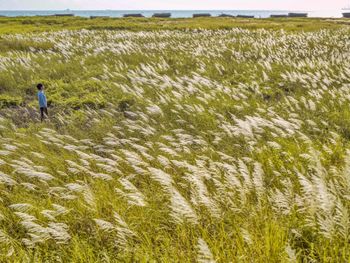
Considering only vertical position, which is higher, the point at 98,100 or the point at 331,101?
the point at 331,101

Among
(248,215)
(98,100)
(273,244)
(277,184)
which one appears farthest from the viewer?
(98,100)

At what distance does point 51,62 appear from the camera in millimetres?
14266

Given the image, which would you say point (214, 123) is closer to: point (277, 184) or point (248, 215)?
point (277, 184)

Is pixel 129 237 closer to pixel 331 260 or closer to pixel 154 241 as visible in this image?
pixel 154 241

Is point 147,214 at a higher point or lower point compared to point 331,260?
lower

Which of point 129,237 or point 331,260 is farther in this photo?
point 129,237

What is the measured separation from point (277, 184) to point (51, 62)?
12593 millimetres

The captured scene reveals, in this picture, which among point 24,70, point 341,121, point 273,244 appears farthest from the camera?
point 24,70

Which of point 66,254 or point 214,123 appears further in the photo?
point 214,123

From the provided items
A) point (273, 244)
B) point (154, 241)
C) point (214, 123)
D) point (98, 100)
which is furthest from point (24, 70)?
point (273, 244)

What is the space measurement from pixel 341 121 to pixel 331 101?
27.0 inches

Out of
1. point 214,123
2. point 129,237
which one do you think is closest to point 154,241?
point 129,237

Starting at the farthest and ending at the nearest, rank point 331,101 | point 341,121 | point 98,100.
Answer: point 98,100 < point 331,101 < point 341,121

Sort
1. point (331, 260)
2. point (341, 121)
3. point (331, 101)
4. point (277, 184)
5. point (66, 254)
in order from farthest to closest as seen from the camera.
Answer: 1. point (331, 101)
2. point (341, 121)
3. point (277, 184)
4. point (66, 254)
5. point (331, 260)
